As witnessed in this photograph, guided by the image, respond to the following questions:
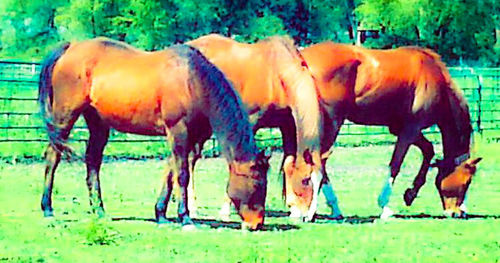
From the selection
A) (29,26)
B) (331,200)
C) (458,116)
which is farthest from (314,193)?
(29,26)

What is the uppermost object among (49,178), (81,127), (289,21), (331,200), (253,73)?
(253,73)

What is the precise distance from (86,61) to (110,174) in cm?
461

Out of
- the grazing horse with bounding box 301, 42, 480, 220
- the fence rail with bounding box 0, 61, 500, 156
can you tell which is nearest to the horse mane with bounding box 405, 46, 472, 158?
the grazing horse with bounding box 301, 42, 480, 220

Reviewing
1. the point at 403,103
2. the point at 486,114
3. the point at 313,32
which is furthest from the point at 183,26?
the point at 403,103

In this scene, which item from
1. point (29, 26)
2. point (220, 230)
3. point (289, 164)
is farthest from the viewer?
→ point (29, 26)

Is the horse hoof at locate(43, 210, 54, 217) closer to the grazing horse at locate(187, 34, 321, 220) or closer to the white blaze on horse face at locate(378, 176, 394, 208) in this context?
the grazing horse at locate(187, 34, 321, 220)

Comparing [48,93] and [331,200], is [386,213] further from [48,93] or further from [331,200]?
[48,93]

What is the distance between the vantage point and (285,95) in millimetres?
9344

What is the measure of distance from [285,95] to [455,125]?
7.01ft

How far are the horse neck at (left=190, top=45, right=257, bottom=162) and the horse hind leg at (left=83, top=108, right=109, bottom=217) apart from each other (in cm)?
144

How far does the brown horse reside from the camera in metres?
8.26

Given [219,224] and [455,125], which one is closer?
[219,224]

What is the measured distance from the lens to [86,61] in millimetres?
9141

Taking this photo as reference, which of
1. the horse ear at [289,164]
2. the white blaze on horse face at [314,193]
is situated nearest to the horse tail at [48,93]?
the horse ear at [289,164]
